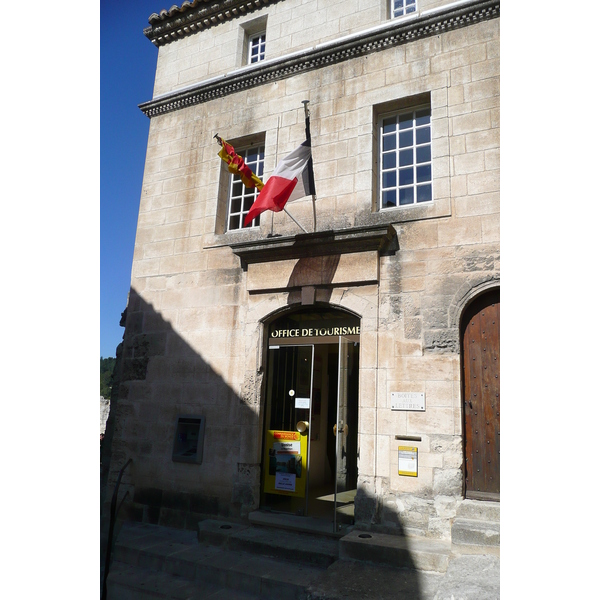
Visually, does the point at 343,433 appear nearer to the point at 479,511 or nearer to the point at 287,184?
the point at 479,511

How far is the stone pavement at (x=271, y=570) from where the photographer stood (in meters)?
4.21

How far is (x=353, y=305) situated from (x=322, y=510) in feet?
9.39

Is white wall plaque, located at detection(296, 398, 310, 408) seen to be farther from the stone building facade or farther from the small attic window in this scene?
the small attic window

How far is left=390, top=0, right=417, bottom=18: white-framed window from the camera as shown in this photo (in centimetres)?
751

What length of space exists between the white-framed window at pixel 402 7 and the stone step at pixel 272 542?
296 inches

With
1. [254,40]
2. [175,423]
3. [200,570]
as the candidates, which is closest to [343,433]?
[200,570]

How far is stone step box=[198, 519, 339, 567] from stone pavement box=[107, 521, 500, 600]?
0.04 feet

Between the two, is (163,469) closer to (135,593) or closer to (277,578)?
(135,593)

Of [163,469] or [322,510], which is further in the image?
[163,469]

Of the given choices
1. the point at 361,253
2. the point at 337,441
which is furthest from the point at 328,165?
the point at 337,441

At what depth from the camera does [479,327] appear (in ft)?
19.6

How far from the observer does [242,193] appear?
8.30m

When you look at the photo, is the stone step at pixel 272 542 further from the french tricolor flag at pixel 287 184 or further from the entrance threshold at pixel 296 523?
the french tricolor flag at pixel 287 184

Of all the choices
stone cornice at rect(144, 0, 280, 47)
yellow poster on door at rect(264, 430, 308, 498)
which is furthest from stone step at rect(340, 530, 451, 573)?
stone cornice at rect(144, 0, 280, 47)
